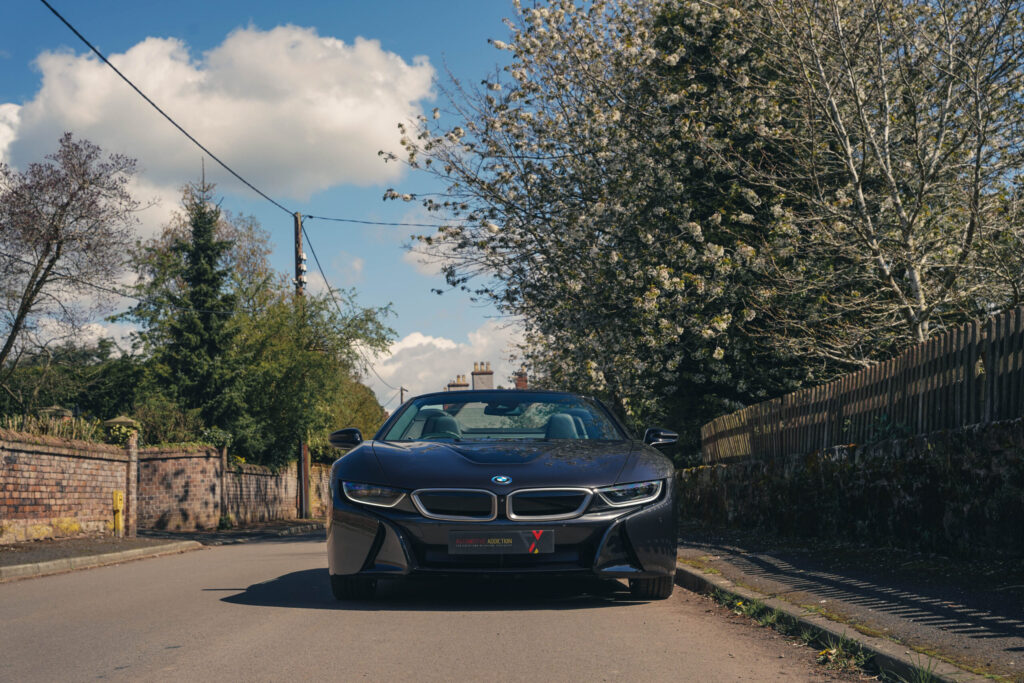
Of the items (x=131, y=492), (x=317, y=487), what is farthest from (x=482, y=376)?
(x=131, y=492)

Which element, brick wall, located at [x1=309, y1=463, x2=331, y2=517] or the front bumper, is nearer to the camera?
the front bumper

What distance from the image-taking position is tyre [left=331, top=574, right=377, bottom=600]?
677cm

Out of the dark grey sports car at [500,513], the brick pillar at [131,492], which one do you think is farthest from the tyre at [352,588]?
the brick pillar at [131,492]

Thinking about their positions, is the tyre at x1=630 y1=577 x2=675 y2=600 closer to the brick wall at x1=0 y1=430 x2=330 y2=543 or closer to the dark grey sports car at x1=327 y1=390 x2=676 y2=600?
the dark grey sports car at x1=327 y1=390 x2=676 y2=600

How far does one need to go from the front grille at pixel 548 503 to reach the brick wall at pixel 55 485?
12207 millimetres

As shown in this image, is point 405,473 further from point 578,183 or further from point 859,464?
point 578,183

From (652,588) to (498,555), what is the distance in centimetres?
138

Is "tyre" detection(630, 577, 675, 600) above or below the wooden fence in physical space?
below

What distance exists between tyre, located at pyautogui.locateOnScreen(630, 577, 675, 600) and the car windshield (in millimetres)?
1113

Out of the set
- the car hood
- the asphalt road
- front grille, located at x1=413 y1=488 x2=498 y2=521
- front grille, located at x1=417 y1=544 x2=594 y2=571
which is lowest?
the asphalt road

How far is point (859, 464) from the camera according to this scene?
9203mm

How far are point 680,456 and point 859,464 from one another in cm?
1138

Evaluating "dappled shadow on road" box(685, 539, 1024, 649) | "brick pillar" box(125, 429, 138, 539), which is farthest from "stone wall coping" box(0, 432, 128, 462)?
"dappled shadow on road" box(685, 539, 1024, 649)

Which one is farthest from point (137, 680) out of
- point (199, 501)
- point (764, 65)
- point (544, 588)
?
point (199, 501)
